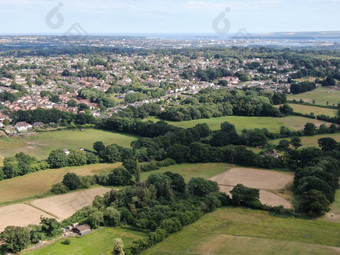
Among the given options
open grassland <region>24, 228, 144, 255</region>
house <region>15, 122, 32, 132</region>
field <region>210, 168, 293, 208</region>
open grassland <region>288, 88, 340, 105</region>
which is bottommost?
open grassland <region>24, 228, 144, 255</region>

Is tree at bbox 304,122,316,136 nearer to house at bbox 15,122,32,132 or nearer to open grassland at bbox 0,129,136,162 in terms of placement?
open grassland at bbox 0,129,136,162

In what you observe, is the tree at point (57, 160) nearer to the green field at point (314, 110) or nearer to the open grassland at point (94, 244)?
the open grassland at point (94, 244)

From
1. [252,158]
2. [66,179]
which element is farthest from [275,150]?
[66,179]

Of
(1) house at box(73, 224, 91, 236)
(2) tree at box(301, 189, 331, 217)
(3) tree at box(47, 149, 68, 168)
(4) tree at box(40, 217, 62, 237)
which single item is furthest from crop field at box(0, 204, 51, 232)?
(2) tree at box(301, 189, 331, 217)

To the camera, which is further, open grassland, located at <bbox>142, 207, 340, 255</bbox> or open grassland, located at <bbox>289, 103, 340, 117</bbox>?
open grassland, located at <bbox>289, 103, 340, 117</bbox>

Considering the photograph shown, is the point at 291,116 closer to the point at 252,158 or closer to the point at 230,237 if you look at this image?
the point at 252,158

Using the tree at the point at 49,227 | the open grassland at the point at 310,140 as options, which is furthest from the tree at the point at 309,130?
the tree at the point at 49,227
